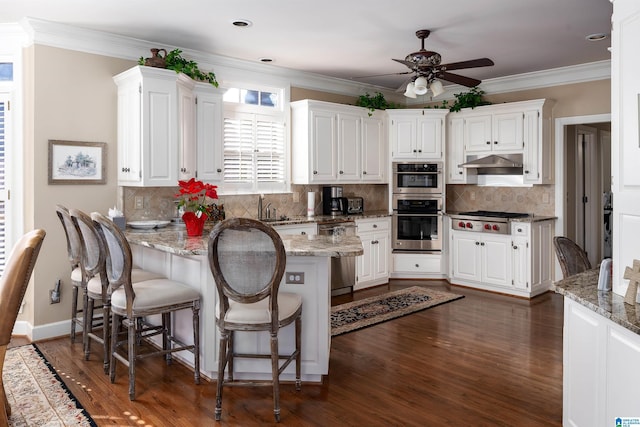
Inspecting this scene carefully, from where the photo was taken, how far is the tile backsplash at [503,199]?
6336 mm

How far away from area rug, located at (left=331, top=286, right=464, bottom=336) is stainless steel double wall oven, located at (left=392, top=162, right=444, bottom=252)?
0.72 metres

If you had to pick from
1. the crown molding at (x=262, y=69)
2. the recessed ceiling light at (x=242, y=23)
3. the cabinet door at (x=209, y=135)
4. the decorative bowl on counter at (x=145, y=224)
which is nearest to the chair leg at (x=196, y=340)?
the decorative bowl on counter at (x=145, y=224)

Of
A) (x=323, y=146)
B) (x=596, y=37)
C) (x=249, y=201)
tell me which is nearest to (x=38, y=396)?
(x=249, y=201)

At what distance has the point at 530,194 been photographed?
21.3 ft

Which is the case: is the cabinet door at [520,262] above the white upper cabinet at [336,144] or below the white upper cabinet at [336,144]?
below

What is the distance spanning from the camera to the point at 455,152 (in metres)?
6.80

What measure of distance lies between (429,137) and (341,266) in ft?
7.35

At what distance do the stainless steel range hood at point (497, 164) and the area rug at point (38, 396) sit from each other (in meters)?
5.18

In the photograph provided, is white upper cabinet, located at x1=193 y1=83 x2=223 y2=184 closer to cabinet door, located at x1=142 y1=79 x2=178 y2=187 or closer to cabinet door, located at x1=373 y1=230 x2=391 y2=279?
cabinet door, located at x1=142 y1=79 x2=178 y2=187

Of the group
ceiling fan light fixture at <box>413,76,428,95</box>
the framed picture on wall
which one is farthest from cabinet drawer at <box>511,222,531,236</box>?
the framed picture on wall

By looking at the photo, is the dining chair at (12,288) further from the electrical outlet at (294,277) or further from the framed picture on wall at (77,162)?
the framed picture on wall at (77,162)

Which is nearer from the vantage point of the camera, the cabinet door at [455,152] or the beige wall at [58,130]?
the beige wall at [58,130]

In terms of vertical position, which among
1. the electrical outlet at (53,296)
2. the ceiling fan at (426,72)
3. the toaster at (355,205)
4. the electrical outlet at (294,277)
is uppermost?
the ceiling fan at (426,72)

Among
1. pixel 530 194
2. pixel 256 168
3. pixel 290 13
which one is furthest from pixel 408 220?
pixel 290 13
